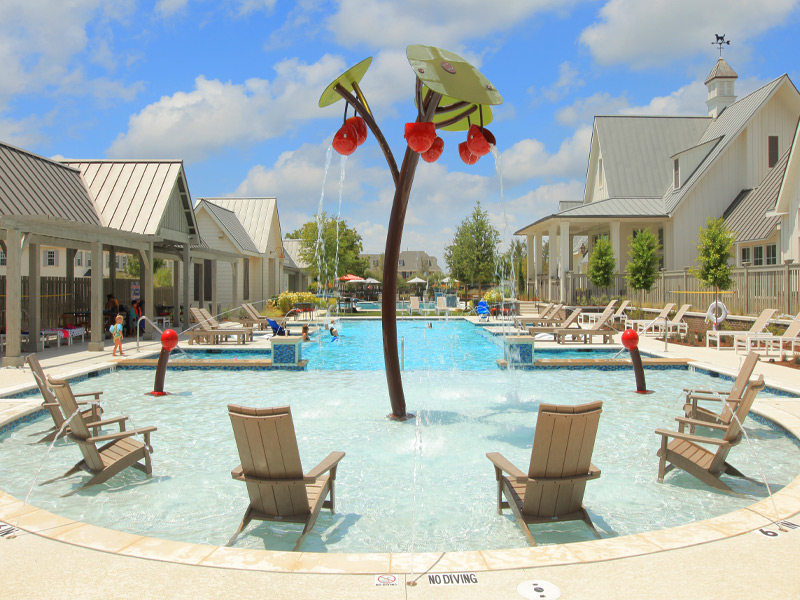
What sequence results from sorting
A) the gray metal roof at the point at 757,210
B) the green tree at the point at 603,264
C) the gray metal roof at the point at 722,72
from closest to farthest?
1. the gray metal roof at the point at 757,210
2. the green tree at the point at 603,264
3. the gray metal roof at the point at 722,72

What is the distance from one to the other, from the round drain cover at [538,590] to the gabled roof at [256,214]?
110 feet

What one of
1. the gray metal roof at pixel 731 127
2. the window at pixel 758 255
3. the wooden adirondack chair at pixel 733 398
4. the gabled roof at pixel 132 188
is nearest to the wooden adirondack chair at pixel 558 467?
the wooden adirondack chair at pixel 733 398

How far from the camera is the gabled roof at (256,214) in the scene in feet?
119

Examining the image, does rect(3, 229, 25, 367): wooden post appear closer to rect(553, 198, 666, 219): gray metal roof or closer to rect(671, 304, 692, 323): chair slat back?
rect(671, 304, 692, 323): chair slat back

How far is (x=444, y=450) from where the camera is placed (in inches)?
270

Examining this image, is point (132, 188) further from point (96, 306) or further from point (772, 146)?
point (772, 146)

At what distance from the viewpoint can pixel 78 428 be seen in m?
5.26

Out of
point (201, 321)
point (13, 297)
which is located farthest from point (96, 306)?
point (201, 321)

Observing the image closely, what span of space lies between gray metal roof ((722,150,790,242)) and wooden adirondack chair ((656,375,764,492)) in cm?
1918

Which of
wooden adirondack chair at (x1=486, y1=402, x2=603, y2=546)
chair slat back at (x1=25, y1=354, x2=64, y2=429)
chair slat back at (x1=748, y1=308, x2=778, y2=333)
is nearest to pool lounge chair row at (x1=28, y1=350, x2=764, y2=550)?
wooden adirondack chair at (x1=486, y1=402, x2=603, y2=546)

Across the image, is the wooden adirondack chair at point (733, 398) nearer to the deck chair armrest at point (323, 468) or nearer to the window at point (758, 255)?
the deck chair armrest at point (323, 468)

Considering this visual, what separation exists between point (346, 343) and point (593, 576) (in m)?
16.5

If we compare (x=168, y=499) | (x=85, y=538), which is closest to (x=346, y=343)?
(x=168, y=499)

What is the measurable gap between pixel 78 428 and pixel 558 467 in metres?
4.25
